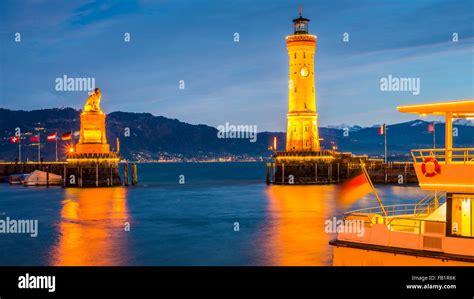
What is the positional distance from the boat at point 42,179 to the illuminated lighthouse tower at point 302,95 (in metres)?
51.1

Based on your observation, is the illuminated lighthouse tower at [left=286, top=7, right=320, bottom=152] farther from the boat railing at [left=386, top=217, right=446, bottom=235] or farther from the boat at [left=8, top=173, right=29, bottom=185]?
the boat railing at [left=386, top=217, right=446, bottom=235]

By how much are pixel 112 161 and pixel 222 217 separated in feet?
163

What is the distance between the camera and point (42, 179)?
128 meters

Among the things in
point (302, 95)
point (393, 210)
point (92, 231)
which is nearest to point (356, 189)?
point (393, 210)

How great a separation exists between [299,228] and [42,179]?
85642 millimetres

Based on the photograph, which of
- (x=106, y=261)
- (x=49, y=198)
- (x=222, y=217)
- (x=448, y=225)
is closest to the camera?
(x=448, y=225)

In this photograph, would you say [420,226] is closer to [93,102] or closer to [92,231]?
[92,231]

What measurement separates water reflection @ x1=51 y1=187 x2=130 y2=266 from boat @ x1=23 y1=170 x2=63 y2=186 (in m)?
32.5

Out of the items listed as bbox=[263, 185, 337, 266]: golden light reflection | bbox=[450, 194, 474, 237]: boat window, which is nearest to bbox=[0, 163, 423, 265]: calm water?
bbox=[263, 185, 337, 266]: golden light reflection
